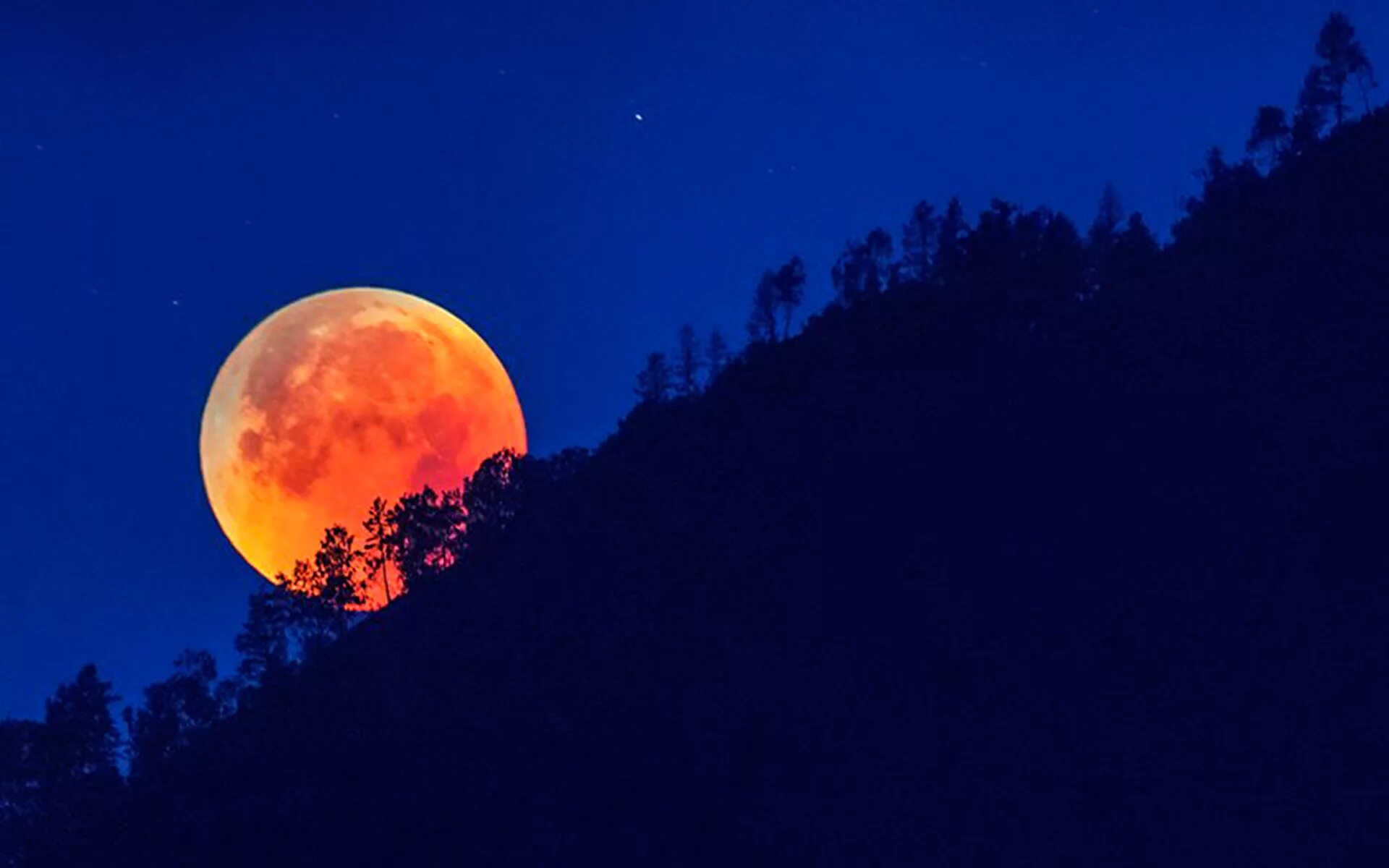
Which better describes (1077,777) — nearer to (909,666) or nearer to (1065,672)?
(1065,672)

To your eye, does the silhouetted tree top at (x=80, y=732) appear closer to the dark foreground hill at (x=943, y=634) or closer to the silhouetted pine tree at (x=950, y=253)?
the dark foreground hill at (x=943, y=634)

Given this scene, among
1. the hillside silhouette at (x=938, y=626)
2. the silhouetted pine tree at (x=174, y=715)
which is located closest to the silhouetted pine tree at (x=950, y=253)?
the hillside silhouette at (x=938, y=626)

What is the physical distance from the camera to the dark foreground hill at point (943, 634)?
186ft

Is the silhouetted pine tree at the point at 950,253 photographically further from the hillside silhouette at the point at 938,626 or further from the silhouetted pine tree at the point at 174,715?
the silhouetted pine tree at the point at 174,715

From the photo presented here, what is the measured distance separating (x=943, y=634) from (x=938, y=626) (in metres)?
0.92

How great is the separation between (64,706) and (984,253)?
81.0 m

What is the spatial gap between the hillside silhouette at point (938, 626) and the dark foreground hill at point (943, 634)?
23 cm

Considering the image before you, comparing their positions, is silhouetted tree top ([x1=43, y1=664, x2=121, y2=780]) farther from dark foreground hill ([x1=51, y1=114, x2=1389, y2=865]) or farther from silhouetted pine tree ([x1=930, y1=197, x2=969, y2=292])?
silhouetted pine tree ([x1=930, y1=197, x2=969, y2=292])

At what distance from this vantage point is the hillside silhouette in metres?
57.0

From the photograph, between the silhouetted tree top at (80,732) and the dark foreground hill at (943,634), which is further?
the silhouetted tree top at (80,732)

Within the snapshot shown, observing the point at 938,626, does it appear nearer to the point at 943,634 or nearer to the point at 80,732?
the point at 943,634

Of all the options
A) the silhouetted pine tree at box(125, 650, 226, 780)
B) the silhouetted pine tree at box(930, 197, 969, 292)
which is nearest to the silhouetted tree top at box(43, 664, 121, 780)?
the silhouetted pine tree at box(125, 650, 226, 780)

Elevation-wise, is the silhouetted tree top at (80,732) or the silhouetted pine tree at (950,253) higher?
the silhouetted pine tree at (950,253)

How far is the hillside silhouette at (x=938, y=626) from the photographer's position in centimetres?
5700
